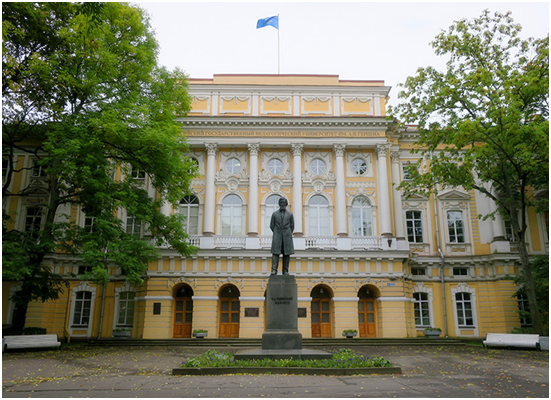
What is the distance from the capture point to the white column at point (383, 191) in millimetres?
27359

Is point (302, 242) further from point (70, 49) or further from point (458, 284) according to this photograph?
point (70, 49)

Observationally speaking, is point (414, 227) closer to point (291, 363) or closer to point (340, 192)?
point (340, 192)

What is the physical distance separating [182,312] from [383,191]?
1418 cm

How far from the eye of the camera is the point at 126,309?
27.5m

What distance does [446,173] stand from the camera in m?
20.4

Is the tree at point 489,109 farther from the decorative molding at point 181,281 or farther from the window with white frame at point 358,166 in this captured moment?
the decorative molding at point 181,281

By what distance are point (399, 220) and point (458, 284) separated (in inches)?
217

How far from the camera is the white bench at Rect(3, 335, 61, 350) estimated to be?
55.7 ft

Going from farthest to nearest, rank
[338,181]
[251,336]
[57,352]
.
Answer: [338,181]
[251,336]
[57,352]

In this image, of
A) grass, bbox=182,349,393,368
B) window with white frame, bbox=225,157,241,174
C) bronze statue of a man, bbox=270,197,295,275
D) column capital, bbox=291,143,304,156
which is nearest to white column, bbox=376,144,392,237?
column capital, bbox=291,143,304,156

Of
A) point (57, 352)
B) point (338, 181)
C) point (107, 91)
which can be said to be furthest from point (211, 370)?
point (338, 181)

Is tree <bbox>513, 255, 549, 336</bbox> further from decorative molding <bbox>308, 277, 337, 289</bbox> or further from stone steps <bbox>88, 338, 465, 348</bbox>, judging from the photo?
decorative molding <bbox>308, 277, 337, 289</bbox>

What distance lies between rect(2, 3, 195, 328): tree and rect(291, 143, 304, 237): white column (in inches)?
308

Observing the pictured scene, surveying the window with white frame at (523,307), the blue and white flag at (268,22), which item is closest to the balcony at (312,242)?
the window with white frame at (523,307)
